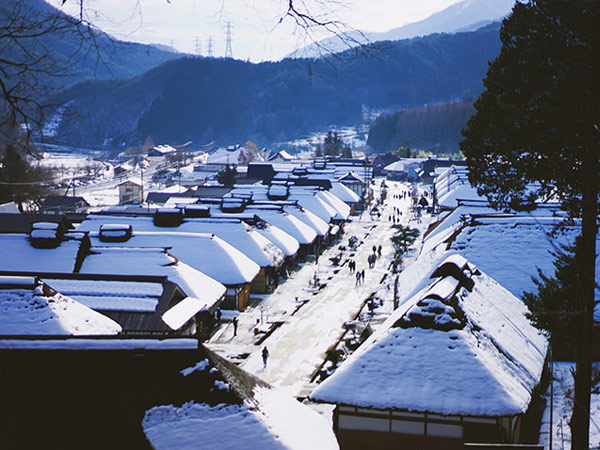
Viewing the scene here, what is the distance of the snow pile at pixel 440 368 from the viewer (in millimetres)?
12023

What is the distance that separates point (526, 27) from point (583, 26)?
1.93 meters

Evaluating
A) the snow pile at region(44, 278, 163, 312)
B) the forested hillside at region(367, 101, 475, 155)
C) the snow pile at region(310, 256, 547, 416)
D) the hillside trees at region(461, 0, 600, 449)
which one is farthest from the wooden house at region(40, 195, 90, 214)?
the forested hillside at region(367, 101, 475, 155)

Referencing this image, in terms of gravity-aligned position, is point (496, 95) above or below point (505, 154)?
above

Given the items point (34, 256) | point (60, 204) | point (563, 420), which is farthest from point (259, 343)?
point (60, 204)

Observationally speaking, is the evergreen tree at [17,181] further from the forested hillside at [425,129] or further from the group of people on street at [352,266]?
the forested hillside at [425,129]

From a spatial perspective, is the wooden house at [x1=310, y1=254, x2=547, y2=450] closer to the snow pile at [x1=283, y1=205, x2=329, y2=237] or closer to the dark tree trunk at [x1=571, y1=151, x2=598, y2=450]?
the dark tree trunk at [x1=571, y1=151, x2=598, y2=450]

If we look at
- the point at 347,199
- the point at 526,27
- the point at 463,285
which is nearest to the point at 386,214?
the point at 347,199

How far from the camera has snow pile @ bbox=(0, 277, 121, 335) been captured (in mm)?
13399

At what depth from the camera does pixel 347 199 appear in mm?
66062

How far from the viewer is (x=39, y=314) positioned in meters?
13.9

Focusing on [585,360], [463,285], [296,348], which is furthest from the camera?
[296,348]

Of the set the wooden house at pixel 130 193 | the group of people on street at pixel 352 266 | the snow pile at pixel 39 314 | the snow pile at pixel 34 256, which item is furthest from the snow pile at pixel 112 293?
the wooden house at pixel 130 193

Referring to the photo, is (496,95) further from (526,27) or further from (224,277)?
(224,277)

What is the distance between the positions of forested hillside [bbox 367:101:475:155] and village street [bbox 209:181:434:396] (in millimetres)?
101369
